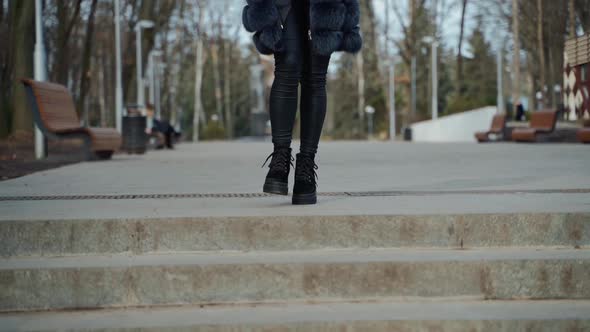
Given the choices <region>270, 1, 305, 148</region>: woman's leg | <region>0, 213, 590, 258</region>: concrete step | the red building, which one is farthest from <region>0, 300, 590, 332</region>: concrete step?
the red building

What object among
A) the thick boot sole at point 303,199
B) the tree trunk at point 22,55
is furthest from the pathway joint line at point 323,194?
the tree trunk at point 22,55

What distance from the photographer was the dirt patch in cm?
1129

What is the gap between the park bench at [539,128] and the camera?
2455cm

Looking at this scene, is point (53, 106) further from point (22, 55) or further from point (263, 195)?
point (22, 55)

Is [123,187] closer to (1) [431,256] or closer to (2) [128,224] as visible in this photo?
(2) [128,224]

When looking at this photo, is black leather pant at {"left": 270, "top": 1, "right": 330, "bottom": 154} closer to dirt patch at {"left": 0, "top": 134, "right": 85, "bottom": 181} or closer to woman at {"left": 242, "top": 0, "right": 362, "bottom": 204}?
woman at {"left": 242, "top": 0, "right": 362, "bottom": 204}

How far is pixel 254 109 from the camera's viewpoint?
56125 mm

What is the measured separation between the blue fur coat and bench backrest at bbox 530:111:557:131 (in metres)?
20.4

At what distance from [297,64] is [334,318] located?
2011mm

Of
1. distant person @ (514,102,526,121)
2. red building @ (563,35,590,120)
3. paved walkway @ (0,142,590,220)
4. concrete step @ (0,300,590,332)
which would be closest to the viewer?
concrete step @ (0,300,590,332)

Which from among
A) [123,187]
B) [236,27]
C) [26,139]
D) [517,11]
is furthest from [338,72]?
[123,187]

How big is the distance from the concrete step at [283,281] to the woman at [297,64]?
1241 mm

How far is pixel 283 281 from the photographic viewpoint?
12.6 ft

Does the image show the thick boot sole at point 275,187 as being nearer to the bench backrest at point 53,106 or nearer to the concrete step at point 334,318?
the concrete step at point 334,318
